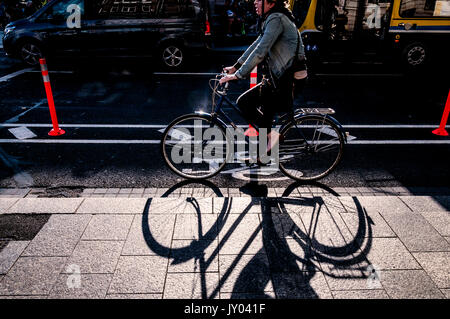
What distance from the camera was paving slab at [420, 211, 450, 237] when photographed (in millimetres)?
3371

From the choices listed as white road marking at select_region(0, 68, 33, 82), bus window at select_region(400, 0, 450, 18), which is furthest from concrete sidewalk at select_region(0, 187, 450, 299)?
bus window at select_region(400, 0, 450, 18)

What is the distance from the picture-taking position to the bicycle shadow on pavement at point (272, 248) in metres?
2.71

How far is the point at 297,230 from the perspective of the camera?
11.0 ft

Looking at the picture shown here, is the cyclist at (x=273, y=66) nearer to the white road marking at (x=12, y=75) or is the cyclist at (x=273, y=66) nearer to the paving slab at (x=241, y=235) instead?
the paving slab at (x=241, y=235)

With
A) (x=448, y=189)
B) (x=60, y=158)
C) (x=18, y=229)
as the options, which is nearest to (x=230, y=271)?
(x=18, y=229)

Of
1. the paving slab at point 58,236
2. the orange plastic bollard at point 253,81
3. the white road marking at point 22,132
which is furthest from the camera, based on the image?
the white road marking at point 22,132

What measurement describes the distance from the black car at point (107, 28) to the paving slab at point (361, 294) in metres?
8.79

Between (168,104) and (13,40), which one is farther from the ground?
(13,40)

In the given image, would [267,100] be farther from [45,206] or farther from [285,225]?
[45,206]

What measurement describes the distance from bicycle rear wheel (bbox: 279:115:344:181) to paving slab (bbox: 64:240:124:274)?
2229 mm

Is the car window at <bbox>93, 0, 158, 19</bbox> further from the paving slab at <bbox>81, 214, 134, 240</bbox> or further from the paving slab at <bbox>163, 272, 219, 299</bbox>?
the paving slab at <bbox>163, 272, 219, 299</bbox>

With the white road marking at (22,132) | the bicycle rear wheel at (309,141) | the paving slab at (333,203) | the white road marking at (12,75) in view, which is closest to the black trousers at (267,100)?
the bicycle rear wheel at (309,141)

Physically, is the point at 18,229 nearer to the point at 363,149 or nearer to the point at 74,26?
the point at 363,149

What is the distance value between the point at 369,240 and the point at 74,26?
971cm
